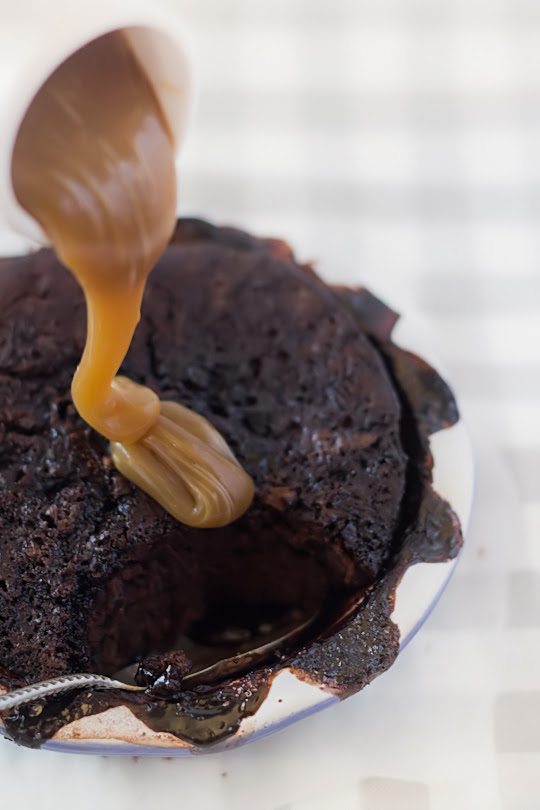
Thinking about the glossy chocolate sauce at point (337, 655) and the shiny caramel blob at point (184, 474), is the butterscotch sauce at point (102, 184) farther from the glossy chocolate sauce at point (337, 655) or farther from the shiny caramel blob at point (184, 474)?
the glossy chocolate sauce at point (337, 655)

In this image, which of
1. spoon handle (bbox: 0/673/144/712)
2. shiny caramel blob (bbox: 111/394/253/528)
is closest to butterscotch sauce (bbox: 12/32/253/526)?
shiny caramel blob (bbox: 111/394/253/528)

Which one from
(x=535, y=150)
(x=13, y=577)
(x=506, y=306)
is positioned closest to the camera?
(x=13, y=577)

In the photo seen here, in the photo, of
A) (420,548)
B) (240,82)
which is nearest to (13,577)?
(420,548)

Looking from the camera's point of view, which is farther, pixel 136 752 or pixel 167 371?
pixel 167 371

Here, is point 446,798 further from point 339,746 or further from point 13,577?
point 13,577

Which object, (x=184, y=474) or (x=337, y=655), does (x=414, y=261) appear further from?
(x=337, y=655)

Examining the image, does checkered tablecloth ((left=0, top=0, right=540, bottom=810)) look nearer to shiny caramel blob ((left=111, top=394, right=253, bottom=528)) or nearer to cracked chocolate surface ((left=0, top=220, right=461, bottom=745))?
cracked chocolate surface ((left=0, top=220, right=461, bottom=745))

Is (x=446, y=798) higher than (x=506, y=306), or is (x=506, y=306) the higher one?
(x=506, y=306)
